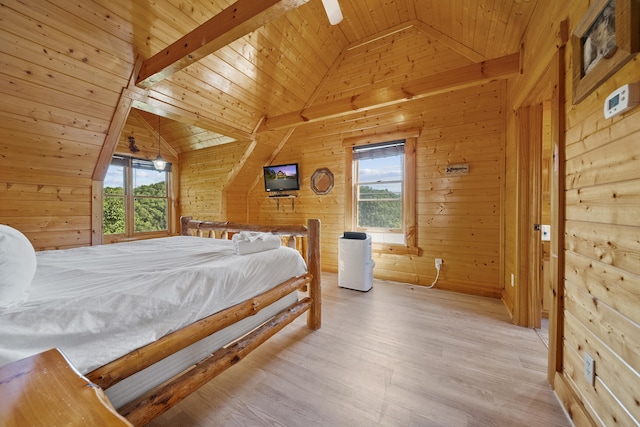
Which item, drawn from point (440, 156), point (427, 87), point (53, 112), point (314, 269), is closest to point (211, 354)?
point (314, 269)

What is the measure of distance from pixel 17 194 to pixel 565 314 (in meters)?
4.97

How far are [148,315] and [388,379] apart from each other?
1.50 metres

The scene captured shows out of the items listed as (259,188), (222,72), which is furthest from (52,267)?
(259,188)

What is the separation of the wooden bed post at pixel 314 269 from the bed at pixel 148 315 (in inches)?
9.0

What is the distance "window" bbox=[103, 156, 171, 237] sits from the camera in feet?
15.0

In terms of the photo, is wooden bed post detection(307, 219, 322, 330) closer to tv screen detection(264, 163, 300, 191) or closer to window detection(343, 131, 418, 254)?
window detection(343, 131, 418, 254)

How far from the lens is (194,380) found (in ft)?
4.00

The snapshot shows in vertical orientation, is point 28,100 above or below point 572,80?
above

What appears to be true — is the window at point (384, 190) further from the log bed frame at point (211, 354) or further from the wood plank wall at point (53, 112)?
the wood plank wall at point (53, 112)

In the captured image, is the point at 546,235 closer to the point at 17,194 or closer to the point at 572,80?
the point at 572,80

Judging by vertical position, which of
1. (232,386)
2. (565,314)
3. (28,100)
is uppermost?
(28,100)

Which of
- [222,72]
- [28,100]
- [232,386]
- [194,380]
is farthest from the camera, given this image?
[222,72]

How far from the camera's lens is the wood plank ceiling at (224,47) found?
2037mm

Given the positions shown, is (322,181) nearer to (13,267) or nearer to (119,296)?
(119,296)
